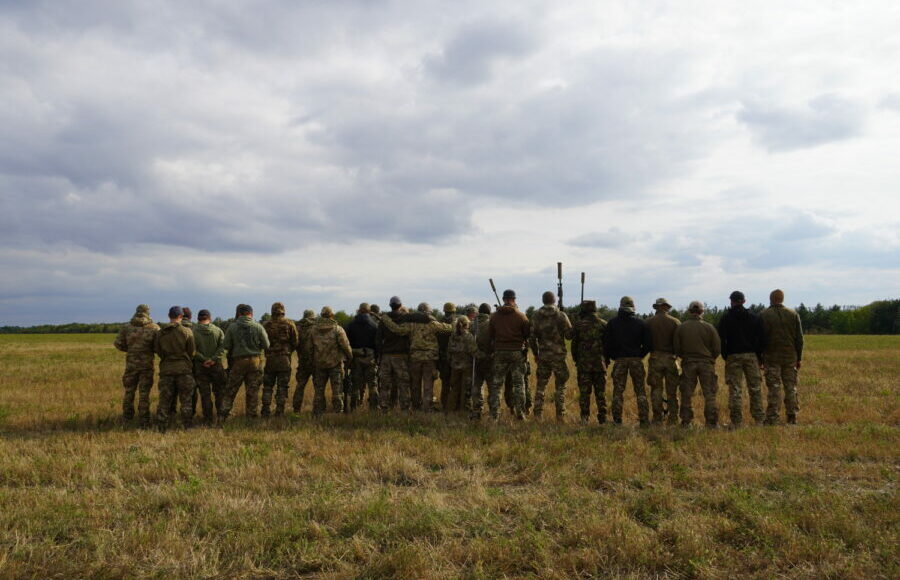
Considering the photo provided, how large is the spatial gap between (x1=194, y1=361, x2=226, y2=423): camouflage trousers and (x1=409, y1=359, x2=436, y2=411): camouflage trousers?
409 cm

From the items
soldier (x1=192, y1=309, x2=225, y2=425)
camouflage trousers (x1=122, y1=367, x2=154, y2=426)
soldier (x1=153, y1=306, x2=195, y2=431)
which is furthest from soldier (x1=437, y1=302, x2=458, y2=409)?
camouflage trousers (x1=122, y1=367, x2=154, y2=426)

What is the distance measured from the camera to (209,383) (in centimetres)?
1152

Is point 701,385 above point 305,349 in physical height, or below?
below

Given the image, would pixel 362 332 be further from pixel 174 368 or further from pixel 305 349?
pixel 174 368

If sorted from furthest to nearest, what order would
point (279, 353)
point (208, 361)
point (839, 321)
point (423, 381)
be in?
1. point (839, 321)
2. point (423, 381)
3. point (279, 353)
4. point (208, 361)

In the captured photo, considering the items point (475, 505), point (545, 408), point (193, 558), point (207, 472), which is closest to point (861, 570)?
point (475, 505)

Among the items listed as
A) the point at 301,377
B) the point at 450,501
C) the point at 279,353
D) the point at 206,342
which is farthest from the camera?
the point at 301,377

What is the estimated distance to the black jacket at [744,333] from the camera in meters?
10.7

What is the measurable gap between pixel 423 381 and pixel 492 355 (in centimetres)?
168

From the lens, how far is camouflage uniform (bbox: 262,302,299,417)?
11.8 meters

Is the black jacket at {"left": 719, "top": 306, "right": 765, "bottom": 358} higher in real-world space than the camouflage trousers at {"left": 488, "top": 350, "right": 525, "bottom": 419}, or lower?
higher

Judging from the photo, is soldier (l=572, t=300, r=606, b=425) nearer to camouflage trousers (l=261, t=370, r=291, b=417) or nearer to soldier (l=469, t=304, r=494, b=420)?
soldier (l=469, t=304, r=494, b=420)

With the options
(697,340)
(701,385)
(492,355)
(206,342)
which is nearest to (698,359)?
(697,340)

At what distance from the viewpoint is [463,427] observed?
10.1 m
